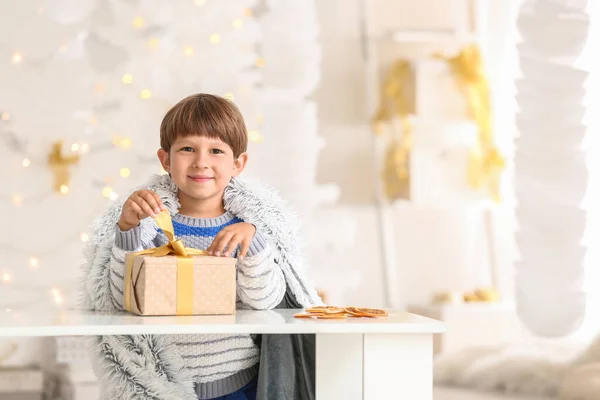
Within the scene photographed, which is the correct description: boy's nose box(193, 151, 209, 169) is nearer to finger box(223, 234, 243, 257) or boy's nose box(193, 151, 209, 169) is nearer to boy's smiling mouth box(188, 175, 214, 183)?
boy's smiling mouth box(188, 175, 214, 183)

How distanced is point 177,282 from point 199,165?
0.76 ft

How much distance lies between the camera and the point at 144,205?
128cm

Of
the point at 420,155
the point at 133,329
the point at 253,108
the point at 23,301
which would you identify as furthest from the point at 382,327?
the point at 420,155

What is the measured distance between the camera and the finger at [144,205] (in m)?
1.27

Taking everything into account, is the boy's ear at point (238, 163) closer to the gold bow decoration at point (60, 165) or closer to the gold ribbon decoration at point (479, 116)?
the gold bow decoration at point (60, 165)

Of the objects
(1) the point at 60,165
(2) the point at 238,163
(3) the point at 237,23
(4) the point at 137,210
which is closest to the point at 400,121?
(3) the point at 237,23

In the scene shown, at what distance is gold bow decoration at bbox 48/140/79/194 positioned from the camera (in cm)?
300

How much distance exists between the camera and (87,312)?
129 centimetres

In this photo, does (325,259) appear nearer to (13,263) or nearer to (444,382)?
(444,382)

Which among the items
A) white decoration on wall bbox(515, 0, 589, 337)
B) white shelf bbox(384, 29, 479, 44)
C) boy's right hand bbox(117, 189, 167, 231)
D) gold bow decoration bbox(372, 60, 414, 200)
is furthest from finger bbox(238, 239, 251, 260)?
white shelf bbox(384, 29, 479, 44)

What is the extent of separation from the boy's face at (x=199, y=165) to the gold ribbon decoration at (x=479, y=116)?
8.31 feet

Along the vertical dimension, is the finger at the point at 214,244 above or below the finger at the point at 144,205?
below

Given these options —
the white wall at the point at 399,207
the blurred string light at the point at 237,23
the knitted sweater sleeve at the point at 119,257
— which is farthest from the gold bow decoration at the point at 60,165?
the knitted sweater sleeve at the point at 119,257

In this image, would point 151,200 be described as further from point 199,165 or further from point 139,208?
point 199,165
